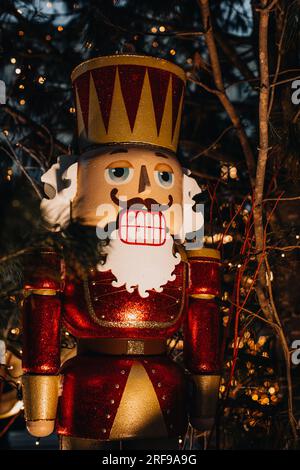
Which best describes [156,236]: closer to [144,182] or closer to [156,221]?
[156,221]

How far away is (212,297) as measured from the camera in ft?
8.39

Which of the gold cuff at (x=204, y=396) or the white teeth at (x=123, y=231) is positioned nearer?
the white teeth at (x=123, y=231)

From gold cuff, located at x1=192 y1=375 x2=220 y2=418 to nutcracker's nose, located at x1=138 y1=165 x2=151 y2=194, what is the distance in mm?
739

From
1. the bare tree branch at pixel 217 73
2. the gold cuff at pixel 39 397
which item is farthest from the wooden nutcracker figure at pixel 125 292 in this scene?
the bare tree branch at pixel 217 73

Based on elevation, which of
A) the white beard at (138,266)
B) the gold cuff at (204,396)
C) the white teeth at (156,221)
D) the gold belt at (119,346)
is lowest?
the gold cuff at (204,396)

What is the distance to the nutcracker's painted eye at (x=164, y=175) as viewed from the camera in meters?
2.43

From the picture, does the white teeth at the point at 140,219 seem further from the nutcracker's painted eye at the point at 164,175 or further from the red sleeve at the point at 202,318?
the red sleeve at the point at 202,318

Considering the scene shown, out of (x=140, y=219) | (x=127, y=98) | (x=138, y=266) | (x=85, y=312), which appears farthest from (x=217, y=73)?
(x=85, y=312)

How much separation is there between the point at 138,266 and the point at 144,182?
31 centimetres

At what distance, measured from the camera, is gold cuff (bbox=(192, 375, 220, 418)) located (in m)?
2.46

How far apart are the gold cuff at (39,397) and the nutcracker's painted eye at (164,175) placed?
81 centimetres

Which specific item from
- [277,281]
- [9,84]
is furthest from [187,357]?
[9,84]

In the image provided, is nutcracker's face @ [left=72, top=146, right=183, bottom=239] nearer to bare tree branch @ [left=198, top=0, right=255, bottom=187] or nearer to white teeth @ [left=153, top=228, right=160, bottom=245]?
white teeth @ [left=153, top=228, right=160, bottom=245]

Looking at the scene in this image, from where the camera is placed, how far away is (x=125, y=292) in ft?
7.64
